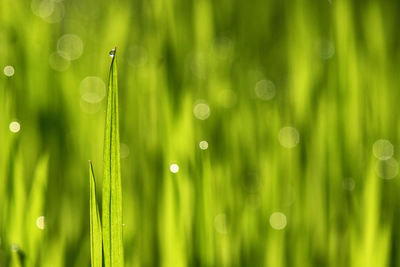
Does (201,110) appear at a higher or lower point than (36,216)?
higher

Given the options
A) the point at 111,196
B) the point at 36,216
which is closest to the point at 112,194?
the point at 111,196

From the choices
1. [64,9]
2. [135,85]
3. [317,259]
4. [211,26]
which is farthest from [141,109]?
[64,9]

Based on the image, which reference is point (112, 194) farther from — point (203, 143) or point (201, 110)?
point (201, 110)

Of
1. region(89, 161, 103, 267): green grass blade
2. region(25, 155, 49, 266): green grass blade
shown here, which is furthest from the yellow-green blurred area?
region(89, 161, 103, 267): green grass blade

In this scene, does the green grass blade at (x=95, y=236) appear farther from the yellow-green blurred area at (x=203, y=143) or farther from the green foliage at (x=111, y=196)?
the yellow-green blurred area at (x=203, y=143)

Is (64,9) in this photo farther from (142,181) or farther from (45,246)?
(45,246)

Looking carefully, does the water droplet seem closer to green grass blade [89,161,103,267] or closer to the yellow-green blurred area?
the yellow-green blurred area
